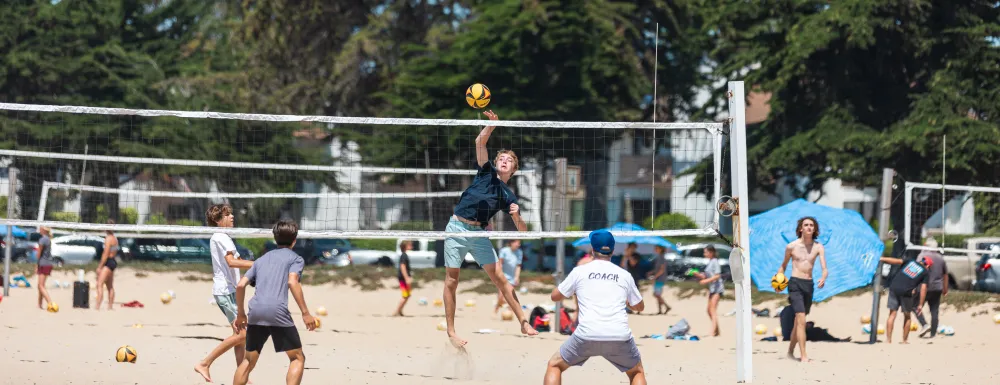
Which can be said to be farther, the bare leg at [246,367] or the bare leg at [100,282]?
the bare leg at [100,282]

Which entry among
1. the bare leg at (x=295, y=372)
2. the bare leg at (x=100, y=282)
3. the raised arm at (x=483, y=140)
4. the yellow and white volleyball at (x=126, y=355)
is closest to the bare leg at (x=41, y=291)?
the bare leg at (x=100, y=282)

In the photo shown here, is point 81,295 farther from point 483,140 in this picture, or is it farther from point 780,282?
point 780,282

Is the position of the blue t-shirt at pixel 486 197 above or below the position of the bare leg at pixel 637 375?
above

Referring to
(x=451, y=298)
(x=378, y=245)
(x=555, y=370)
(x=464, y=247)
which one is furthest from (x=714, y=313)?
(x=378, y=245)

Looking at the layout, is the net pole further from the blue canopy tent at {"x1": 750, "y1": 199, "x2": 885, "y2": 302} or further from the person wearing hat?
the blue canopy tent at {"x1": 750, "y1": 199, "x2": 885, "y2": 302}

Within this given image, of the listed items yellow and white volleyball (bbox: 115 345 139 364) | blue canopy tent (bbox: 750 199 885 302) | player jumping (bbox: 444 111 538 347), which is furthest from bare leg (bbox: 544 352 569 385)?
blue canopy tent (bbox: 750 199 885 302)

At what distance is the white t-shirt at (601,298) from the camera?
22.9 ft

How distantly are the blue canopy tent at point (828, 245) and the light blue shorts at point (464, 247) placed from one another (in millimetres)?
7948

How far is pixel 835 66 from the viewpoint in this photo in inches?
1029

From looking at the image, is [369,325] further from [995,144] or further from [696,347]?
[995,144]

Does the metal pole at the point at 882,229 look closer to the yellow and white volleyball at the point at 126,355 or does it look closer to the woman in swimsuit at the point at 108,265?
the yellow and white volleyball at the point at 126,355

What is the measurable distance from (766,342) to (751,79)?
547 inches

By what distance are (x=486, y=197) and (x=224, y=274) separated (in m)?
2.18

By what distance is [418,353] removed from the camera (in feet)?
38.6
